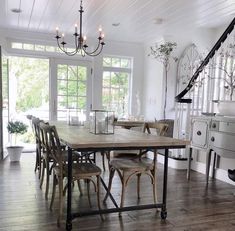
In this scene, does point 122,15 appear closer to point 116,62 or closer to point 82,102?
point 116,62

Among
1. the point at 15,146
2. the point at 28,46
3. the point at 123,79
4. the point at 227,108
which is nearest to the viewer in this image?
the point at 227,108

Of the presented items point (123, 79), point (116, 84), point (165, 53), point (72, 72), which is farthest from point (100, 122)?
point (123, 79)

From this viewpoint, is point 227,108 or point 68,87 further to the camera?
point 68,87

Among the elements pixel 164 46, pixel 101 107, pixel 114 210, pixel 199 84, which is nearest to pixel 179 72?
pixel 164 46

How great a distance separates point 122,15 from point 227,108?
2216 mm

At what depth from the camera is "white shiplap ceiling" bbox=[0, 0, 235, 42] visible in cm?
377

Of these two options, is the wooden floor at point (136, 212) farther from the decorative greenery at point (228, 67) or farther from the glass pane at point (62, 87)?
the glass pane at point (62, 87)

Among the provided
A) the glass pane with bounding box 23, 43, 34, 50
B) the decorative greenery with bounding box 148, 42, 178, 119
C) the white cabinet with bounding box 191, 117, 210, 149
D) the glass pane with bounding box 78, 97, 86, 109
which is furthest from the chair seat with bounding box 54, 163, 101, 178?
the glass pane with bounding box 23, 43, 34, 50

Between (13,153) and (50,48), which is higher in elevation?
(50,48)

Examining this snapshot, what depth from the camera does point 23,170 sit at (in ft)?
13.9

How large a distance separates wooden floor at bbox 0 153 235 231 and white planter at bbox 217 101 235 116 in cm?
104

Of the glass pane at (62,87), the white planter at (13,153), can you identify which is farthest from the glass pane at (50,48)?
the white planter at (13,153)

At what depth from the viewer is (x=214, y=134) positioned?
3.60m

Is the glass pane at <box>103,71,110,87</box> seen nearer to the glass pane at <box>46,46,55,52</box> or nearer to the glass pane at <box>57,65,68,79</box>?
the glass pane at <box>57,65,68,79</box>
